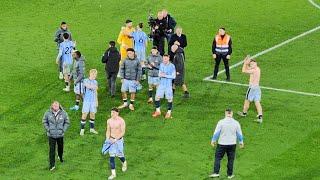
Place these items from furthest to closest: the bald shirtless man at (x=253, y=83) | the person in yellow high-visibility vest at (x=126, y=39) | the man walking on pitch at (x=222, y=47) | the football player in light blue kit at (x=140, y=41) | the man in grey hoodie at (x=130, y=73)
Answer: the football player in light blue kit at (x=140, y=41)
the person in yellow high-visibility vest at (x=126, y=39)
the man walking on pitch at (x=222, y=47)
the man in grey hoodie at (x=130, y=73)
the bald shirtless man at (x=253, y=83)

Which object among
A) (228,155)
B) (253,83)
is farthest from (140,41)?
(228,155)

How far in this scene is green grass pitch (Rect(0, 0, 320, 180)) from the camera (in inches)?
934

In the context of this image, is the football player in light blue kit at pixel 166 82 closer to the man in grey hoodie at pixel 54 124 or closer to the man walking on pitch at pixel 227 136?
the man in grey hoodie at pixel 54 124

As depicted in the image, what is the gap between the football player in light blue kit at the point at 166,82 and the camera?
26.8m

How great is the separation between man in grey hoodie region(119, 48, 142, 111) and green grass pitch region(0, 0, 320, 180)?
77cm

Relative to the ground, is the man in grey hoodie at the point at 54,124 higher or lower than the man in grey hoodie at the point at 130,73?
lower

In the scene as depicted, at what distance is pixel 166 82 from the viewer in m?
27.1

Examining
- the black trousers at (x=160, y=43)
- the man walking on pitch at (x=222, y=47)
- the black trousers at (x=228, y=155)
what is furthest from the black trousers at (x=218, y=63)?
the black trousers at (x=228, y=155)

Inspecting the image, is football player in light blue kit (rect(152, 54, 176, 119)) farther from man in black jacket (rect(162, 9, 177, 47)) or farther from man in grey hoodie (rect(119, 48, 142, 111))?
man in black jacket (rect(162, 9, 177, 47))

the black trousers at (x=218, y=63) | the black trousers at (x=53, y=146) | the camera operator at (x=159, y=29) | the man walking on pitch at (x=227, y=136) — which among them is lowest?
the black trousers at (x=53, y=146)

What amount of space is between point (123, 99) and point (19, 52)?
8.38m

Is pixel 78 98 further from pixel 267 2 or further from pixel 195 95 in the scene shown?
pixel 267 2

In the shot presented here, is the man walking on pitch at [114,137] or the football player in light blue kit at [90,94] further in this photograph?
the football player in light blue kit at [90,94]

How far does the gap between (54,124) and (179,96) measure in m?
7.50
